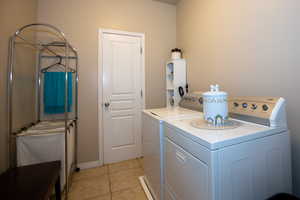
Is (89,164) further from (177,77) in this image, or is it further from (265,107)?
(265,107)

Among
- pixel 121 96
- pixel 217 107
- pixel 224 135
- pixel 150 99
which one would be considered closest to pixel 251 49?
pixel 217 107

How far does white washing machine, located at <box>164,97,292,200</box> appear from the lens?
2.52 feet

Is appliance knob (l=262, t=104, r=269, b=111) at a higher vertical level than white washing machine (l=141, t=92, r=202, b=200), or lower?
higher

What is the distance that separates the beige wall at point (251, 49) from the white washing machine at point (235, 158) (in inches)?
11.7

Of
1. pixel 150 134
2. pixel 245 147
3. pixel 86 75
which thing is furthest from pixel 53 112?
pixel 245 147

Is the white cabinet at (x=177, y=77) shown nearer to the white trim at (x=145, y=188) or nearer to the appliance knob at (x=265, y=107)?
the white trim at (x=145, y=188)

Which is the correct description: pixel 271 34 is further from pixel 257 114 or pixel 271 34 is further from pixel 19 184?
pixel 19 184

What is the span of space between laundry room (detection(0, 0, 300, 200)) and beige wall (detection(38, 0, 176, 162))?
2 cm

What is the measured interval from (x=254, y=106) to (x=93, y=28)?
2.41 meters

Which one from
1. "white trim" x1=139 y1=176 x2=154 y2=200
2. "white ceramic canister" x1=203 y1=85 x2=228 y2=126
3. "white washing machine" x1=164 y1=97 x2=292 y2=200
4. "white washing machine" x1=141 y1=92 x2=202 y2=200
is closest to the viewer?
"white washing machine" x1=164 y1=97 x2=292 y2=200

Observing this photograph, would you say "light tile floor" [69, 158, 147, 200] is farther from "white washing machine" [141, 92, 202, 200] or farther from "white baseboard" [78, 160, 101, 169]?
"white washing machine" [141, 92, 202, 200]

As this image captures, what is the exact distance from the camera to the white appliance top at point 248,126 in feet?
2.63

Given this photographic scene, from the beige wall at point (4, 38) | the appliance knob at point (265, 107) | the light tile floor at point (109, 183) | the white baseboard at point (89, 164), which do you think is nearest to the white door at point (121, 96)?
the white baseboard at point (89, 164)

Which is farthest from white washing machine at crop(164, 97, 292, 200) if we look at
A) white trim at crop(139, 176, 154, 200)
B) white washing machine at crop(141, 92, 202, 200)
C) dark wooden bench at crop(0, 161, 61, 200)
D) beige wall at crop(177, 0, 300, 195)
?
dark wooden bench at crop(0, 161, 61, 200)
